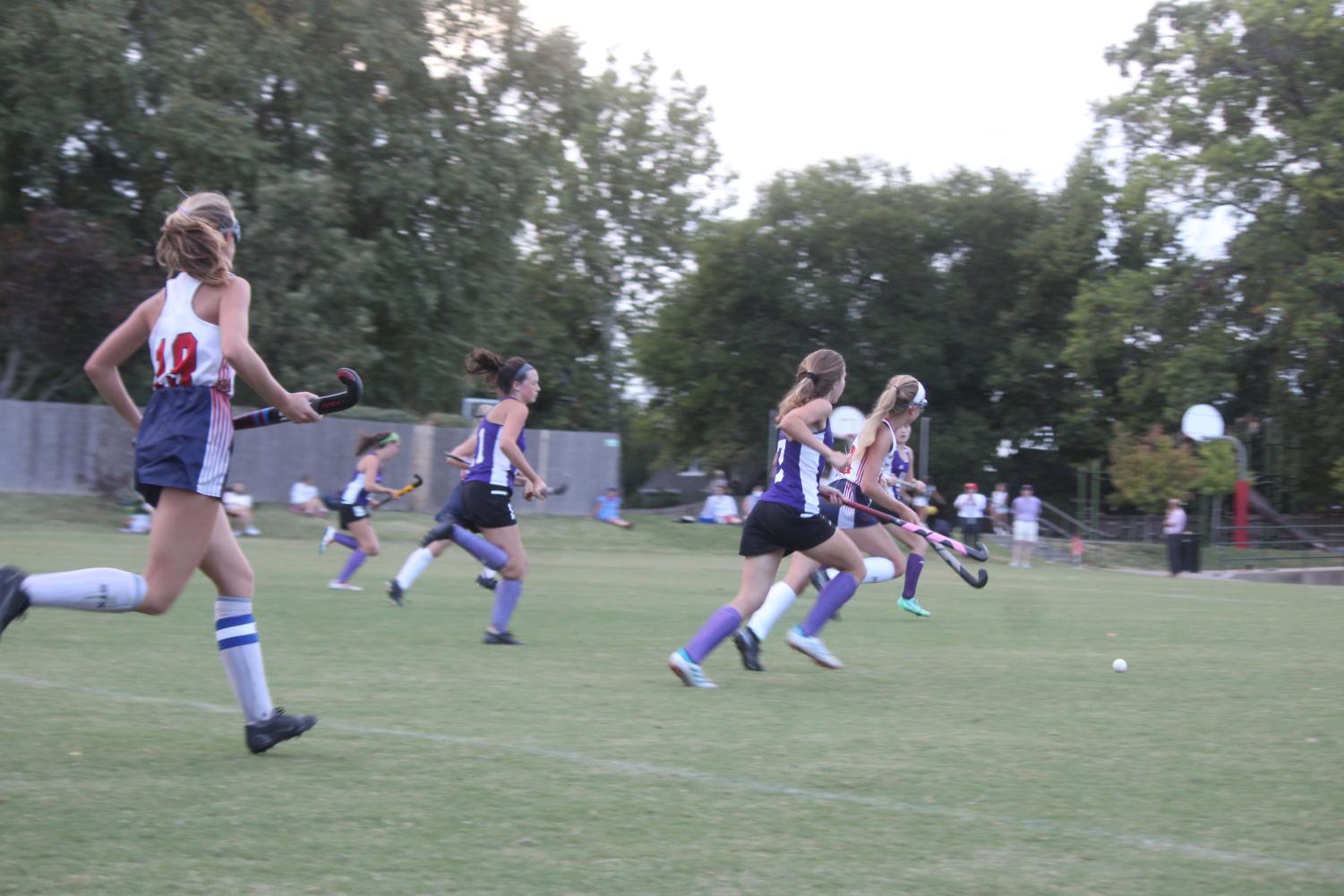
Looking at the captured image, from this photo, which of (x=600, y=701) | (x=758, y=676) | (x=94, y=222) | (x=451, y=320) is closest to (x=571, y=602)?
(x=758, y=676)

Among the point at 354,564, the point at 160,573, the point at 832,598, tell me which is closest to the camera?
the point at 160,573

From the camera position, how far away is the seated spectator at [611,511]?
3506 centimetres

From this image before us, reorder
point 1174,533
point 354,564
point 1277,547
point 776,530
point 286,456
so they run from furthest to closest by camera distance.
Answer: point 286,456
point 1277,547
point 1174,533
point 354,564
point 776,530

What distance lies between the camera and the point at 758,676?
8430 millimetres

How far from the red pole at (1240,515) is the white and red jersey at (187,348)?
2968 centimetres

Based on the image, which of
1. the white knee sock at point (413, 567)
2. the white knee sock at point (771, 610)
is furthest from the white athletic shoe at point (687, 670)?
the white knee sock at point (413, 567)

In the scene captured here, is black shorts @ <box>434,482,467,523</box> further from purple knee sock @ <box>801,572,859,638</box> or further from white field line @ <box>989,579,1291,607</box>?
white field line @ <box>989,579,1291,607</box>

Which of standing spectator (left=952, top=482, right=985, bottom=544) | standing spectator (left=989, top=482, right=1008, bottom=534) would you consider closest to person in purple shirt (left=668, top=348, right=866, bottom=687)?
standing spectator (left=952, top=482, right=985, bottom=544)

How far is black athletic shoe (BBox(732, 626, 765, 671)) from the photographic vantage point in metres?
8.69

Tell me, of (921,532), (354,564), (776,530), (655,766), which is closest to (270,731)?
(655,766)

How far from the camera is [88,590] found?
16.1ft

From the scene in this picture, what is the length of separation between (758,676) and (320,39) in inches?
1157

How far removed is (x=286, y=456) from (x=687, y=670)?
2748cm

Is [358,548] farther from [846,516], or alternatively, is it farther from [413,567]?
[846,516]
